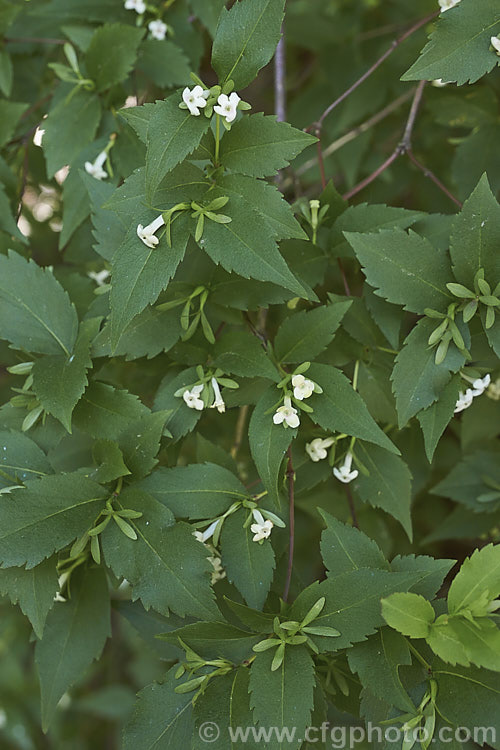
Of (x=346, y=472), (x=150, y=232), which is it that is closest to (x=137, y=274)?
(x=150, y=232)

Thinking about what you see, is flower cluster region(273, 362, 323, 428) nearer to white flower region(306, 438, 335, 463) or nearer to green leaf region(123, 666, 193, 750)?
white flower region(306, 438, 335, 463)

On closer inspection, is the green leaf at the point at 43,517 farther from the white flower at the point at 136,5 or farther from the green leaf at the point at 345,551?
the white flower at the point at 136,5

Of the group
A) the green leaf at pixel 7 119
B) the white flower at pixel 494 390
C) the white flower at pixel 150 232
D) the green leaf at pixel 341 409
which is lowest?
the white flower at pixel 494 390

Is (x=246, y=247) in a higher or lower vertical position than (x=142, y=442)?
higher

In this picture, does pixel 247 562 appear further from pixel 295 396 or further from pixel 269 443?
pixel 295 396

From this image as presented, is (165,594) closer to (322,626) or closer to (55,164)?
(322,626)

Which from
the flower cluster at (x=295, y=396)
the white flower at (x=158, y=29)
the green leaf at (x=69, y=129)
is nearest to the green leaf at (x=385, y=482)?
the flower cluster at (x=295, y=396)

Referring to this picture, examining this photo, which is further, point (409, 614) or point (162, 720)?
point (162, 720)
